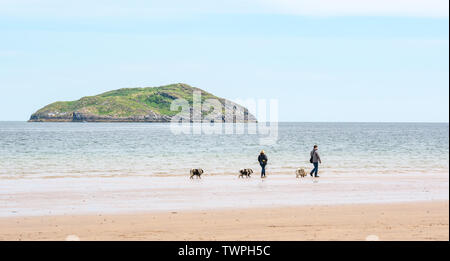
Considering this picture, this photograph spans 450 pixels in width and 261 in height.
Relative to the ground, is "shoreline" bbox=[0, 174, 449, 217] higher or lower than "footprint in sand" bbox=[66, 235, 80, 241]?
higher

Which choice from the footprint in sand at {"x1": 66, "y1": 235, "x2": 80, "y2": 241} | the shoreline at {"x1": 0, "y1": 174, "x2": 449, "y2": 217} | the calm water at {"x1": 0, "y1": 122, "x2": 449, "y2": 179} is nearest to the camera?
the footprint in sand at {"x1": 66, "y1": 235, "x2": 80, "y2": 241}

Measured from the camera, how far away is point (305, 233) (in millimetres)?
14188

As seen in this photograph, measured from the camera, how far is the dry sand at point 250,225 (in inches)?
549

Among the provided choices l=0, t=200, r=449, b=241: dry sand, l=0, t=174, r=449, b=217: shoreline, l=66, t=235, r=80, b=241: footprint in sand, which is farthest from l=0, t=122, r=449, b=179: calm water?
l=66, t=235, r=80, b=241: footprint in sand

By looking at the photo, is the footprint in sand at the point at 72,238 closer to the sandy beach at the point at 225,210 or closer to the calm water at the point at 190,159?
the sandy beach at the point at 225,210

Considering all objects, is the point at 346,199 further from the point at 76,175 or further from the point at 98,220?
the point at 76,175

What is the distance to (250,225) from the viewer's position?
15414 mm

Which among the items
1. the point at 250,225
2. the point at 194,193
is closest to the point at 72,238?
the point at 250,225

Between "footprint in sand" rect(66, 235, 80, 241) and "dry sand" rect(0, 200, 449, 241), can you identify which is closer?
"footprint in sand" rect(66, 235, 80, 241)

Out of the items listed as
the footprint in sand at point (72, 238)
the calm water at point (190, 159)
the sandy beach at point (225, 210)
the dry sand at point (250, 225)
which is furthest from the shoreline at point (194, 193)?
the calm water at point (190, 159)

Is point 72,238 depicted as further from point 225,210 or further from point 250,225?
point 225,210

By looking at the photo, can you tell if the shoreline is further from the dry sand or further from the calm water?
the calm water

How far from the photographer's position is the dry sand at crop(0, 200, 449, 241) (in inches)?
549

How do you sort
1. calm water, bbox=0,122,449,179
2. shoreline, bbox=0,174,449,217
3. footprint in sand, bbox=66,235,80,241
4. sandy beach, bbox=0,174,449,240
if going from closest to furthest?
footprint in sand, bbox=66,235,80,241
sandy beach, bbox=0,174,449,240
shoreline, bbox=0,174,449,217
calm water, bbox=0,122,449,179
